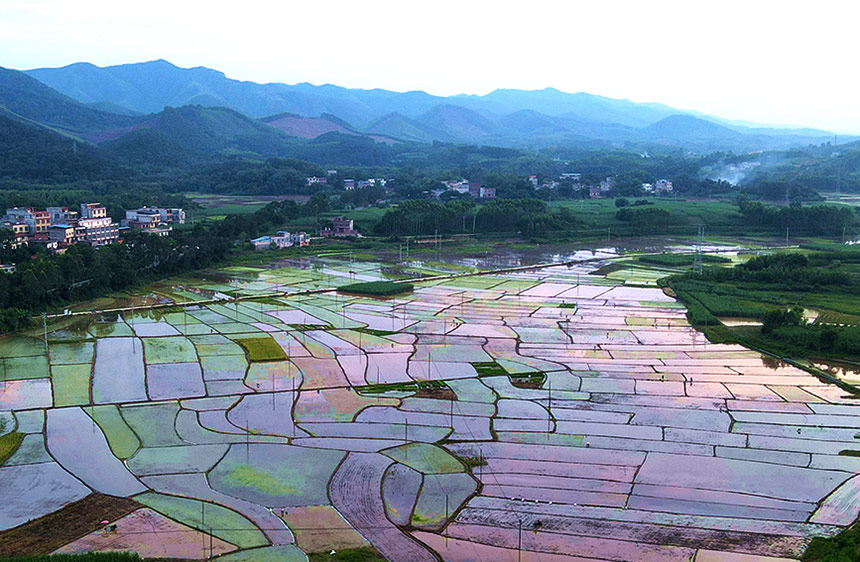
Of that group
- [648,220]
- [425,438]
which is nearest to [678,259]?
[648,220]

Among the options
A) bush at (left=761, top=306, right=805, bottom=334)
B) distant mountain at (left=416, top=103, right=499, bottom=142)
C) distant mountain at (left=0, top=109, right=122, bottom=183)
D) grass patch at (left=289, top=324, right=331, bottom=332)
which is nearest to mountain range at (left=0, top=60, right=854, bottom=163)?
distant mountain at (left=416, top=103, right=499, bottom=142)

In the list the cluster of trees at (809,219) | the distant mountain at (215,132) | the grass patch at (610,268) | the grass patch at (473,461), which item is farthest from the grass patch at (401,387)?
the distant mountain at (215,132)

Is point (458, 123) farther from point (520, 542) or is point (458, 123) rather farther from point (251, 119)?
point (520, 542)

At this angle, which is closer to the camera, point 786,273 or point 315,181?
point 786,273

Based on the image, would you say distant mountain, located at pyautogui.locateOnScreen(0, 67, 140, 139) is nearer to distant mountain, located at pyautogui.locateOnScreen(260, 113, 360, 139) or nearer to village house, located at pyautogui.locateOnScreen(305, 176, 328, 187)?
distant mountain, located at pyautogui.locateOnScreen(260, 113, 360, 139)

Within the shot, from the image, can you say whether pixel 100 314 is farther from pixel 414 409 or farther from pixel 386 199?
pixel 386 199
